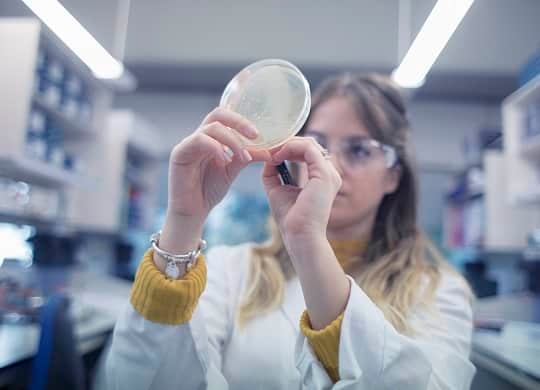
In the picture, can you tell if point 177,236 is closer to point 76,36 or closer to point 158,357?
point 158,357

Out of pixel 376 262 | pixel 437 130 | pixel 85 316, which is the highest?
pixel 437 130

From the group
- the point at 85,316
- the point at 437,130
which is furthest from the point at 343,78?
the point at 437,130

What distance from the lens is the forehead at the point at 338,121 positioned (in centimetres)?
63

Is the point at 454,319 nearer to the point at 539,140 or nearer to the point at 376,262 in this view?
the point at 376,262

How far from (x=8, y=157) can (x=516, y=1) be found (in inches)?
41.8

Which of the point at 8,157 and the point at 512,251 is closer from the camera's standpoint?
the point at 8,157

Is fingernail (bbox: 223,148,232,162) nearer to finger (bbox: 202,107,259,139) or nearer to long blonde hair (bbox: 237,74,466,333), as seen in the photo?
finger (bbox: 202,107,259,139)

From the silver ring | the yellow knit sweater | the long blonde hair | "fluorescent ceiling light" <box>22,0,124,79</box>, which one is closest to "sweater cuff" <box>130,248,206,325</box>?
the yellow knit sweater

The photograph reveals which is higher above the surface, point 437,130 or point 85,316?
point 437,130

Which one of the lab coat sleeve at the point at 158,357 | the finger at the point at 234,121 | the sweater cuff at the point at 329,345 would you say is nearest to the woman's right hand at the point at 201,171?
the finger at the point at 234,121

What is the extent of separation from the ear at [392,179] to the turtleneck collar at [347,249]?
99mm

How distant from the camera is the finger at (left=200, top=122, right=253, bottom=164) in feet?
1.69

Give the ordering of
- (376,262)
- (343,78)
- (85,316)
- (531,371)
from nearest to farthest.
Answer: (376,262) < (343,78) < (531,371) < (85,316)

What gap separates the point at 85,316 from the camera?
1820 mm
